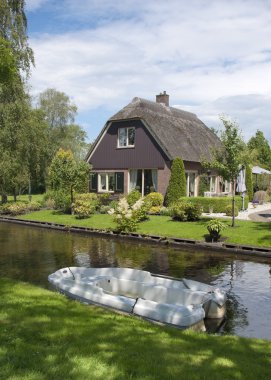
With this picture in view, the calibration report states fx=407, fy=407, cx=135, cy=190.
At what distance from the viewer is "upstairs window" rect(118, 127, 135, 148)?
1259 inches

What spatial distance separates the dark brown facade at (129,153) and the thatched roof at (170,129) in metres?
0.53

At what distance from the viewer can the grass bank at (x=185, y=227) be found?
18.4 meters

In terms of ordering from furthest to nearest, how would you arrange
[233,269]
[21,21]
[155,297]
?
[21,21]
[233,269]
[155,297]

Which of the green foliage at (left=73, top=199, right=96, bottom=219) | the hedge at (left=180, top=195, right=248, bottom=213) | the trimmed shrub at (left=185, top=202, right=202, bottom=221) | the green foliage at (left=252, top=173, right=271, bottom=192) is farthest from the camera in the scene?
the green foliage at (left=252, top=173, right=271, bottom=192)

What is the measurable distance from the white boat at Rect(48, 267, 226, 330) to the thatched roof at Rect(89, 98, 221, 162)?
745 inches

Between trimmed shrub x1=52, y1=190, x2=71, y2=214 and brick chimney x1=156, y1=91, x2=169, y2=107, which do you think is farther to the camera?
brick chimney x1=156, y1=91, x2=169, y2=107

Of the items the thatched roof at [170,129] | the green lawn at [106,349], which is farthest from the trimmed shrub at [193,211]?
the green lawn at [106,349]

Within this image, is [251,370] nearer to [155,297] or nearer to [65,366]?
[65,366]

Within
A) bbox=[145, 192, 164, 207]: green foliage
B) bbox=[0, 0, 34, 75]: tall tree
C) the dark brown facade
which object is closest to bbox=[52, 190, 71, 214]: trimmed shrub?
the dark brown facade

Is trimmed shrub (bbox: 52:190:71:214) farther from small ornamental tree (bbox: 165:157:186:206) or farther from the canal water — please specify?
small ornamental tree (bbox: 165:157:186:206)

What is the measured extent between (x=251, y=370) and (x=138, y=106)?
28234mm

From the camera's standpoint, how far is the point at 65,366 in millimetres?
4941

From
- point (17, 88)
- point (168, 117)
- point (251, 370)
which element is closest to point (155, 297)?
point (251, 370)

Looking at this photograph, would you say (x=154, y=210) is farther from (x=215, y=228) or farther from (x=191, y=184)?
(x=215, y=228)
